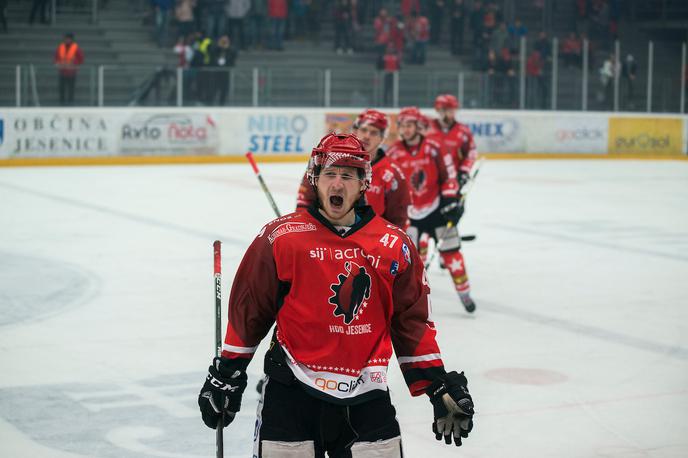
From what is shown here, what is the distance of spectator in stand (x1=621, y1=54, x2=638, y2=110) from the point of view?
27562 mm

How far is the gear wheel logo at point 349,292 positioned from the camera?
378cm

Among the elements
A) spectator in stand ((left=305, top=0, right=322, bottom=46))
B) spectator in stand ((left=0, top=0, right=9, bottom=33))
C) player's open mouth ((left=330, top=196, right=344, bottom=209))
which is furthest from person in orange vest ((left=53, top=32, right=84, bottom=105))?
player's open mouth ((left=330, top=196, right=344, bottom=209))

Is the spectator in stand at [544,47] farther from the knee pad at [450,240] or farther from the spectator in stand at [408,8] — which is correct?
the knee pad at [450,240]

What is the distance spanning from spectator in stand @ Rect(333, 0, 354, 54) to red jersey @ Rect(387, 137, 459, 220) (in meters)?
18.3

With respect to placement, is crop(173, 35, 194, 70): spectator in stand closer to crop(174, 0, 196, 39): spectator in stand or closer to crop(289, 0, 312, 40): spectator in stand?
crop(174, 0, 196, 39): spectator in stand

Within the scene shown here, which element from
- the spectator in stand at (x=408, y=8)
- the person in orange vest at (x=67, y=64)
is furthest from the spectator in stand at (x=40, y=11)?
the spectator in stand at (x=408, y=8)

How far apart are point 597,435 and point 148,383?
268 centimetres

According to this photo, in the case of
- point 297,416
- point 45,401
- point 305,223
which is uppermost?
point 305,223

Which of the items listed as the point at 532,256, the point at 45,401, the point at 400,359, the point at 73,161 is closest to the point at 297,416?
the point at 400,359

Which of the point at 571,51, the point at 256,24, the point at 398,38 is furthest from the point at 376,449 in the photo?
the point at 571,51

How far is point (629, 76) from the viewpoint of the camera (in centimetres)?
2783

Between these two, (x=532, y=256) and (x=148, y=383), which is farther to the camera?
(x=532, y=256)

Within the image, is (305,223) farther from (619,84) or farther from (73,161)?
(619,84)

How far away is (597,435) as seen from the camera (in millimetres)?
6207
